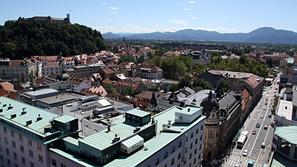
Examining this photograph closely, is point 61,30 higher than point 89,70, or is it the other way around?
point 61,30

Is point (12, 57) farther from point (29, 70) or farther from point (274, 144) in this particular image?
point (274, 144)

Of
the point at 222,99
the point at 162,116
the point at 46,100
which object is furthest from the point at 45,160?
the point at 222,99

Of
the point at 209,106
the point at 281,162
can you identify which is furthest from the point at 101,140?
the point at 209,106

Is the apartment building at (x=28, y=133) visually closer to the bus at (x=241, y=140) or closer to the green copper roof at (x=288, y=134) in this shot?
the green copper roof at (x=288, y=134)

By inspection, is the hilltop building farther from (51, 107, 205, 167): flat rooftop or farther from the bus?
the bus

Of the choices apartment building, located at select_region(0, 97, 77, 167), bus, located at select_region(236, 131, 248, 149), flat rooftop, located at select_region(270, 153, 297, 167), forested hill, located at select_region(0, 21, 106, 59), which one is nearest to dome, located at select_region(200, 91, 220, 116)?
bus, located at select_region(236, 131, 248, 149)

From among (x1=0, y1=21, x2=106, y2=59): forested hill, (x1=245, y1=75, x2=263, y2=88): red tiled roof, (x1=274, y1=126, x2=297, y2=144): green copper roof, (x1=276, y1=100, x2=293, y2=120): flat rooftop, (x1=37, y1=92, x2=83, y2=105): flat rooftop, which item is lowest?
(x1=245, y1=75, x2=263, y2=88): red tiled roof

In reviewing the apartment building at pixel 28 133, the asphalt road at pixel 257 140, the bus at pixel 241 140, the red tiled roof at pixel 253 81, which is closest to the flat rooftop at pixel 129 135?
the apartment building at pixel 28 133
